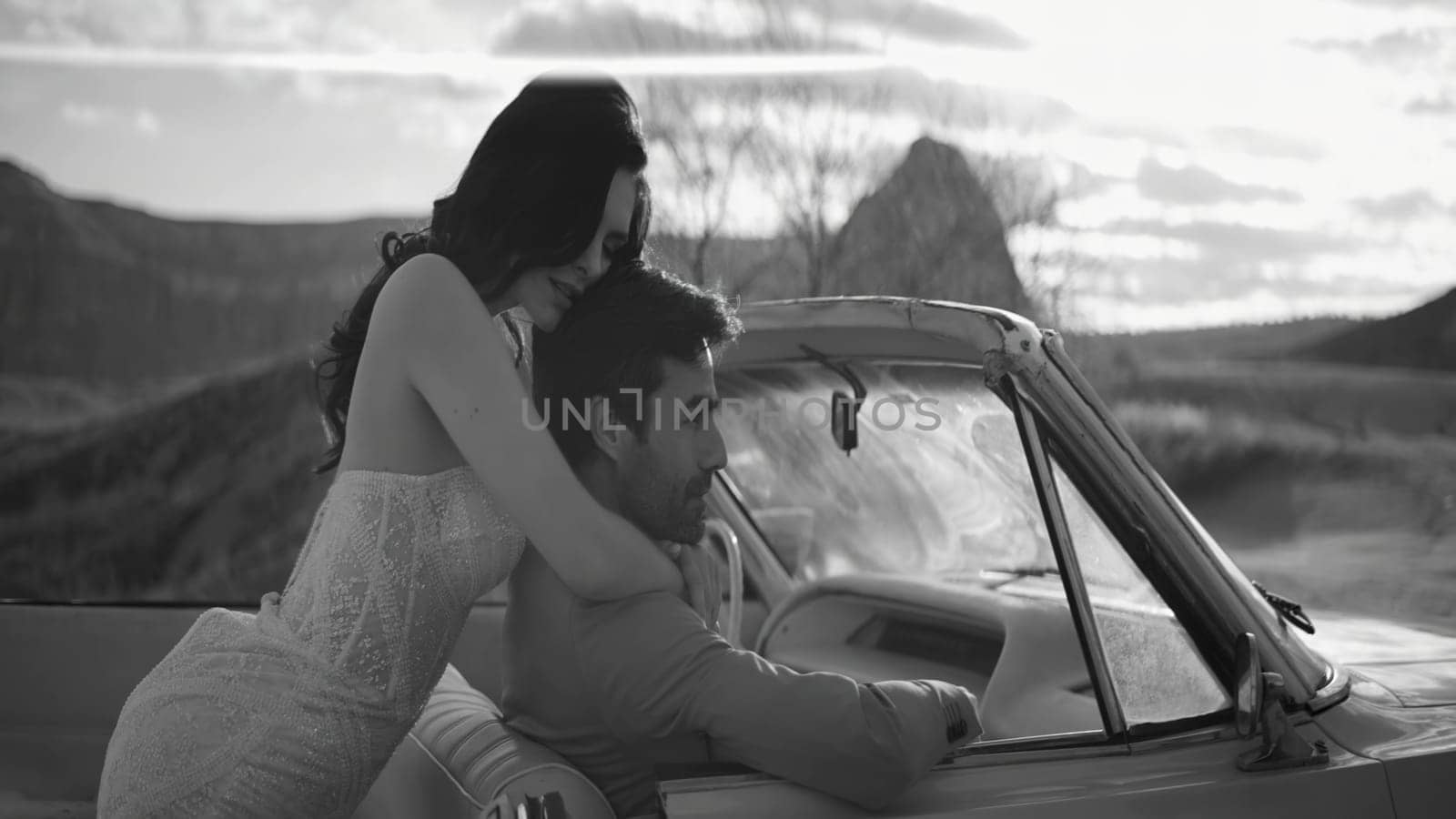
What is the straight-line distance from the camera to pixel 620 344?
72.8 inches

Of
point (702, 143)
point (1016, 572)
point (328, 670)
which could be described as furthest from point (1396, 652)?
point (702, 143)

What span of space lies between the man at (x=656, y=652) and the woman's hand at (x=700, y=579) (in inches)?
1.0

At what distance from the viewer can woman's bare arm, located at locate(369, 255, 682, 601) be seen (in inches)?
65.9

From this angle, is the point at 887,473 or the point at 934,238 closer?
the point at 887,473

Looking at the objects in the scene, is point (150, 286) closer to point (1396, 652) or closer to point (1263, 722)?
point (1396, 652)

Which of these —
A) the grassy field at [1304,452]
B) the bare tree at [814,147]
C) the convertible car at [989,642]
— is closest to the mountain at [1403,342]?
the grassy field at [1304,452]

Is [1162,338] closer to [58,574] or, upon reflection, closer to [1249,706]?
[58,574]

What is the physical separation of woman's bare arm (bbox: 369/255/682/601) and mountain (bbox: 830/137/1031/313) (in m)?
10.7

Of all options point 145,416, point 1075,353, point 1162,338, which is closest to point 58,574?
point 145,416

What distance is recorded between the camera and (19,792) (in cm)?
264

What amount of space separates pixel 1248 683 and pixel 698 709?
34.4 inches

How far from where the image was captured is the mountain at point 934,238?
12469mm

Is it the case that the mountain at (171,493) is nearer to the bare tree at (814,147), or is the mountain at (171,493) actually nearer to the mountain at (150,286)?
the mountain at (150,286)

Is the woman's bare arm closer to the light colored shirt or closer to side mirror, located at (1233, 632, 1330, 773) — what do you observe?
the light colored shirt
